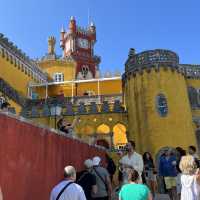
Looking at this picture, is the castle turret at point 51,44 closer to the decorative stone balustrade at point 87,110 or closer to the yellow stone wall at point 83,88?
the yellow stone wall at point 83,88

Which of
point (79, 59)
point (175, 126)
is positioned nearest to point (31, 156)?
point (175, 126)

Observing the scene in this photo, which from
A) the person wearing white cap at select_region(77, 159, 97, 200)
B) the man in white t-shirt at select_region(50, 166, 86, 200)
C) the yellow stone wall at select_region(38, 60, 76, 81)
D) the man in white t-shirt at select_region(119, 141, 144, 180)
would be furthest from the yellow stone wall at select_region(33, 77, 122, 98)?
the man in white t-shirt at select_region(50, 166, 86, 200)

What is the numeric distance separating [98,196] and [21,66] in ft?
87.1

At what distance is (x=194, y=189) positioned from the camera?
18.0 feet

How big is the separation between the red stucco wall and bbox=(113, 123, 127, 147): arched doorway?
13.3 meters

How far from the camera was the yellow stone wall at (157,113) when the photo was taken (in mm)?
19953

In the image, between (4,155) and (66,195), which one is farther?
(4,155)

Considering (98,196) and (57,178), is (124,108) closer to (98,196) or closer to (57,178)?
(57,178)

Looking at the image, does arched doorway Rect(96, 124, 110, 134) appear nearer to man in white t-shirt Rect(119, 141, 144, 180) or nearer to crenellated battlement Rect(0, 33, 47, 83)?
crenellated battlement Rect(0, 33, 47, 83)

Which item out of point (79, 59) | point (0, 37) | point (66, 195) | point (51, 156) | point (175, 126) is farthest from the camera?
point (79, 59)

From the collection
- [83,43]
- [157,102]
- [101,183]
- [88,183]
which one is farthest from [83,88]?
[88,183]

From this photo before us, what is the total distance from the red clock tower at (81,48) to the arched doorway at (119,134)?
20.1 metres

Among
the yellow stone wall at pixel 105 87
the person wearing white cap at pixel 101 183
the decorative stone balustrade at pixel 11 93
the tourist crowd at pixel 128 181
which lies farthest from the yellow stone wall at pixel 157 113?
the yellow stone wall at pixel 105 87

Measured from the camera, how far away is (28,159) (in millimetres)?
7344
